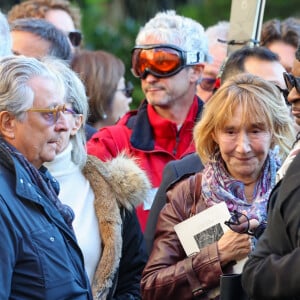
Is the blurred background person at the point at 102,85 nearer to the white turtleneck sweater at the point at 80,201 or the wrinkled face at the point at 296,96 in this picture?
the white turtleneck sweater at the point at 80,201

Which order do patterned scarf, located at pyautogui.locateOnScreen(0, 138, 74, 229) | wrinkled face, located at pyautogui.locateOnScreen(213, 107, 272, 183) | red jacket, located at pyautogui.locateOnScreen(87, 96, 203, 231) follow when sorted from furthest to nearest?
red jacket, located at pyautogui.locateOnScreen(87, 96, 203, 231)
wrinkled face, located at pyautogui.locateOnScreen(213, 107, 272, 183)
patterned scarf, located at pyautogui.locateOnScreen(0, 138, 74, 229)

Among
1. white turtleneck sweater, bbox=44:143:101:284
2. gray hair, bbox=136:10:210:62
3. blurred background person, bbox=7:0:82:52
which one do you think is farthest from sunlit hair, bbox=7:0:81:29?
white turtleneck sweater, bbox=44:143:101:284

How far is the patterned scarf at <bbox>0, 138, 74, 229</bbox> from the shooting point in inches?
148

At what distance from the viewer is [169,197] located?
14.3 feet

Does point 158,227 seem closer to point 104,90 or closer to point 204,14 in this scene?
point 104,90

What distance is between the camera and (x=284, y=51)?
6734 mm

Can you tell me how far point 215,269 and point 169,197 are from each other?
0.47 meters

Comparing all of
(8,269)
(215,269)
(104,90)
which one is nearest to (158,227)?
(215,269)

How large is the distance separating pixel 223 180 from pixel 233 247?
1.24 ft

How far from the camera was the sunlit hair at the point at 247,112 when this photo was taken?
14.3 feet

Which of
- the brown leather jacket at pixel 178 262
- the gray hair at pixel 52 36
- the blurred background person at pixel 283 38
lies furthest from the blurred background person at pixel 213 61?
the brown leather jacket at pixel 178 262

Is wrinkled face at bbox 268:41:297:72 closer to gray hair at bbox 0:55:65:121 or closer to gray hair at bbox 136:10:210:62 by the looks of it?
gray hair at bbox 136:10:210:62

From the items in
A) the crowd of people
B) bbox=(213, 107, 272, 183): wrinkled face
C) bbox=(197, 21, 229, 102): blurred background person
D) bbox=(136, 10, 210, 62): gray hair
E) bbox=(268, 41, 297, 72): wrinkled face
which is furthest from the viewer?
bbox=(197, 21, 229, 102): blurred background person

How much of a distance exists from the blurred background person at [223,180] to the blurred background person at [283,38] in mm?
2207
